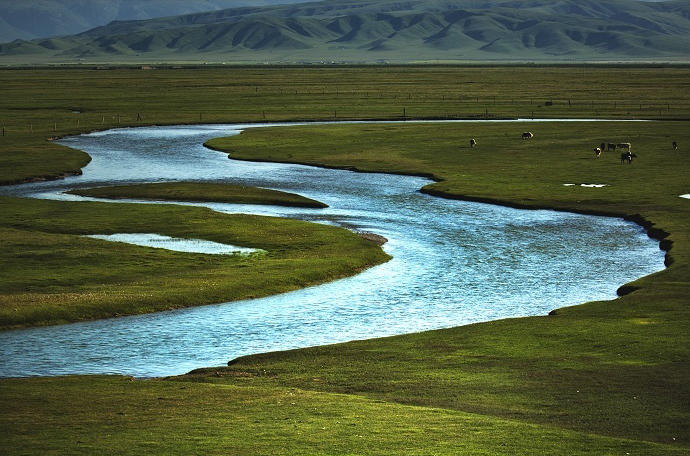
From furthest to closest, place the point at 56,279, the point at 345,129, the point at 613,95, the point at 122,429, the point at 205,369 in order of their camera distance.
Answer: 1. the point at 613,95
2. the point at 345,129
3. the point at 56,279
4. the point at 205,369
5. the point at 122,429

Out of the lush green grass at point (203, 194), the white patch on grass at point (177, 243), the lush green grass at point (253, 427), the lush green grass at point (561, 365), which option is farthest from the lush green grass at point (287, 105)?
the lush green grass at point (253, 427)

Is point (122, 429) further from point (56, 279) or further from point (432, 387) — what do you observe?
point (56, 279)

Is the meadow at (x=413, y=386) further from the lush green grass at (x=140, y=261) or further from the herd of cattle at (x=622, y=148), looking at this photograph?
the herd of cattle at (x=622, y=148)

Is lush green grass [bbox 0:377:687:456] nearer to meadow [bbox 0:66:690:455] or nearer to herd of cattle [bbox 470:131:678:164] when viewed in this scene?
meadow [bbox 0:66:690:455]

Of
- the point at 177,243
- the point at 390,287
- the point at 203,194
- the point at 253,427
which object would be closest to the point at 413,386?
the point at 253,427

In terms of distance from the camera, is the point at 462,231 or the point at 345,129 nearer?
the point at 462,231

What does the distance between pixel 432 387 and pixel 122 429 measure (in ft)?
29.1

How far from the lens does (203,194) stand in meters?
68.8

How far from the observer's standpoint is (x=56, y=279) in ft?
139

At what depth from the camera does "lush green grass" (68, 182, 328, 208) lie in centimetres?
6688

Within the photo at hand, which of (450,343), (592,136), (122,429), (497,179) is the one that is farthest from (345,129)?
(122,429)

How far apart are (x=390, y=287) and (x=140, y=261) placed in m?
12.4

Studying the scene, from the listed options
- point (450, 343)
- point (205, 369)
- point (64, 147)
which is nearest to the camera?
point (205, 369)

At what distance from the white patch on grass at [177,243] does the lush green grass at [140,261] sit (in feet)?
2.77
